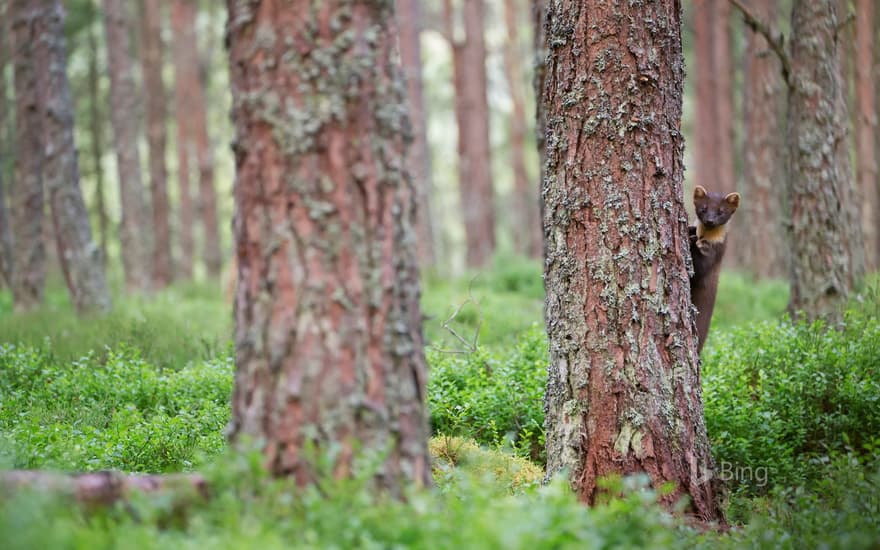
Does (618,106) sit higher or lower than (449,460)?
higher

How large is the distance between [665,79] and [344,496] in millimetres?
3690

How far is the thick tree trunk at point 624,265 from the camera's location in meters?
5.44

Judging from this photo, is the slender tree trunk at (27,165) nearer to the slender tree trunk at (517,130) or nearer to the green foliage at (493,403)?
the green foliage at (493,403)

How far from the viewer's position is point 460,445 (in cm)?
648

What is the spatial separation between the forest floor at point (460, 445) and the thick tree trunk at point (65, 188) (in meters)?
1.11

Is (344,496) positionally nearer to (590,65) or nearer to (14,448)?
(14,448)

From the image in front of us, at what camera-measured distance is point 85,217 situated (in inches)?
476

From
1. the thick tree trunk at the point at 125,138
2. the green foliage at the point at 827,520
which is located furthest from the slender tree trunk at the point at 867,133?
the green foliage at the point at 827,520

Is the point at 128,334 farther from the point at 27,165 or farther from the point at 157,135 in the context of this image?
the point at 157,135

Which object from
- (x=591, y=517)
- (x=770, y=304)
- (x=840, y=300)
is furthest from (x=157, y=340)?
(x=770, y=304)

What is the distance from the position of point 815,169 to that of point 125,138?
41.7 ft

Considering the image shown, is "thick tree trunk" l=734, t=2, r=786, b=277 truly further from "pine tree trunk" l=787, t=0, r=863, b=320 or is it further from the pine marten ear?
the pine marten ear

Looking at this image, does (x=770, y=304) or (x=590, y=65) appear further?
(x=770, y=304)

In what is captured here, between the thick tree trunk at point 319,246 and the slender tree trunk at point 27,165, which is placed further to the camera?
the slender tree trunk at point 27,165
